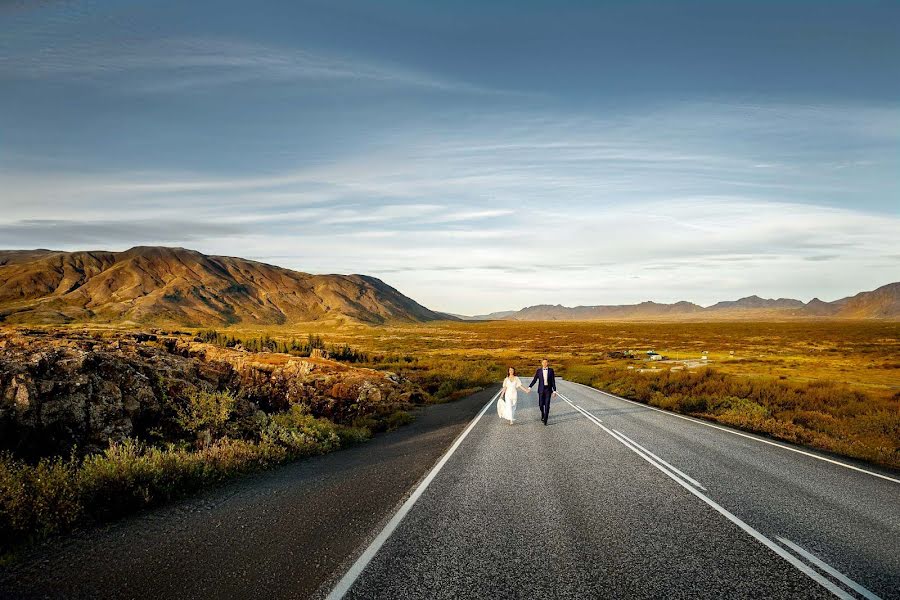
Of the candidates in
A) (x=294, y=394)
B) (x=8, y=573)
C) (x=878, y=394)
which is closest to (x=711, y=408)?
(x=878, y=394)

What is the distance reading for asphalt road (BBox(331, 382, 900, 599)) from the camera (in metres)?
4.08

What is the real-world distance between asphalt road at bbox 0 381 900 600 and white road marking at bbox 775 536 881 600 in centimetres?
2

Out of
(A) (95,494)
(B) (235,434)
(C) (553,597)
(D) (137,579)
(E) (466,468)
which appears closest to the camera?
(C) (553,597)

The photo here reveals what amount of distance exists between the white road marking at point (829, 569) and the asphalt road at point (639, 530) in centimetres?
2

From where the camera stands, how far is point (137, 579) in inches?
165

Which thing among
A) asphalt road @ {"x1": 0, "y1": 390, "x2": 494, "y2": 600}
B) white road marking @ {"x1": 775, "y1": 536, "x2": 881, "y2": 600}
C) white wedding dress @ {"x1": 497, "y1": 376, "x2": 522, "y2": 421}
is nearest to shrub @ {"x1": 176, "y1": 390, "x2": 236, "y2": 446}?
asphalt road @ {"x1": 0, "y1": 390, "x2": 494, "y2": 600}

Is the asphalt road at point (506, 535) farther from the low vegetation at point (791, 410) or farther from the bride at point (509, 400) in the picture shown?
the bride at point (509, 400)

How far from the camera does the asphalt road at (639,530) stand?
4.08 meters

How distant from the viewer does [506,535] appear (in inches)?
202

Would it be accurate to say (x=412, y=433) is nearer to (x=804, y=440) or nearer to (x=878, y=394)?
(x=804, y=440)

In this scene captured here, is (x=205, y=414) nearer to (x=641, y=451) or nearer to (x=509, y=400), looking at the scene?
(x=509, y=400)

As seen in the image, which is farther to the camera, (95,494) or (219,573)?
(95,494)

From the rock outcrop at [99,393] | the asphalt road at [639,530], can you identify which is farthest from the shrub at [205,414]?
the asphalt road at [639,530]

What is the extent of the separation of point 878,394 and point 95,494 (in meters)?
30.6
